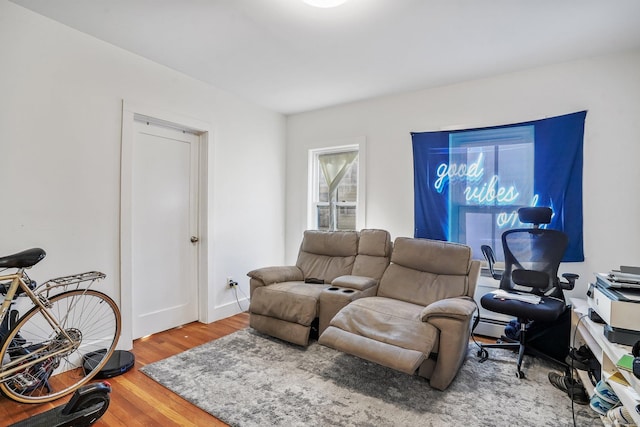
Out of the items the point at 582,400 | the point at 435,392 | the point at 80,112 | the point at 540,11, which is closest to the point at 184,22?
the point at 80,112

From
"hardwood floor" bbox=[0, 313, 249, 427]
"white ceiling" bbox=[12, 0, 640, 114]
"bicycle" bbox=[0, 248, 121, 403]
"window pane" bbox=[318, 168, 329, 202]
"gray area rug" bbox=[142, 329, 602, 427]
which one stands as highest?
"white ceiling" bbox=[12, 0, 640, 114]

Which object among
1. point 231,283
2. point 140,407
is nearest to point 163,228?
point 231,283

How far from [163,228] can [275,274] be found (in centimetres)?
124

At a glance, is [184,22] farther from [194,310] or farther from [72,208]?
[194,310]

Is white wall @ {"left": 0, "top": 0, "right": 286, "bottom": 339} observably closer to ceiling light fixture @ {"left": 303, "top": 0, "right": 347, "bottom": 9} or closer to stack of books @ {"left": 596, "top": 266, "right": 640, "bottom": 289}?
ceiling light fixture @ {"left": 303, "top": 0, "right": 347, "bottom": 9}

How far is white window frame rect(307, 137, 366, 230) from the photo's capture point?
3822 mm

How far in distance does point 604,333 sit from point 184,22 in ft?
11.2

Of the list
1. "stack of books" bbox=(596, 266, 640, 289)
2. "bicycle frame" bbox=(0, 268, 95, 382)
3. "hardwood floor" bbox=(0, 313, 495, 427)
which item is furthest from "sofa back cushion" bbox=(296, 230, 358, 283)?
"bicycle frame" bbox=(0, 268, 95, 382)

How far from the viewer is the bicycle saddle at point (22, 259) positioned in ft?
5.82

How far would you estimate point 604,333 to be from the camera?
1764mm

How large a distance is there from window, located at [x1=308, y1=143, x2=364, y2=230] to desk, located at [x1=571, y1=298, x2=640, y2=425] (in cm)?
219

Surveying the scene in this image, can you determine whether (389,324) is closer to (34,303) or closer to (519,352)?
(519,352)

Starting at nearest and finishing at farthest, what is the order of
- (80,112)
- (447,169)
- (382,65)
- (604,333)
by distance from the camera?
(604,333), (80,112), (382,65), (447,169)

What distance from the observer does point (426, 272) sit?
9.39ft
